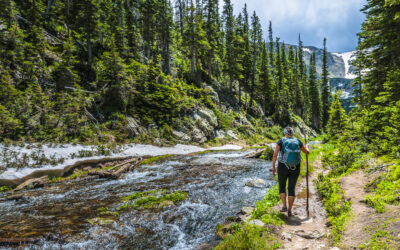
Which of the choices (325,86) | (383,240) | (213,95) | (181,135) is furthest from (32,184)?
(325,86)

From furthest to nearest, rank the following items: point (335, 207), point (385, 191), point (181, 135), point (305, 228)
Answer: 1. point (181, 135)
2. point (335, 207)
3. point (385, 191)
4. point (305, 228)

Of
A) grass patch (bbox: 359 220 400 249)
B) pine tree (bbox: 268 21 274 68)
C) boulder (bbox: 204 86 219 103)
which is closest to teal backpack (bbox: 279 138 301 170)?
grass patch (bbox: 359 220 400 249)

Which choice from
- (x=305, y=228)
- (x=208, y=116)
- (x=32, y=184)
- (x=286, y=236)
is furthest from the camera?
(x=208, y=116)

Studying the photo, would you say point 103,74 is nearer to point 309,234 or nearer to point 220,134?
point 220,134

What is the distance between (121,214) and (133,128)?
16651 millimetres

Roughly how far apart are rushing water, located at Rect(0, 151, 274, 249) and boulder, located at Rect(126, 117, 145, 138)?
10.9 metres

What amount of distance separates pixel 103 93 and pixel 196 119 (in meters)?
12.7

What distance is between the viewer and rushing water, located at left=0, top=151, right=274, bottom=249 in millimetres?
5238

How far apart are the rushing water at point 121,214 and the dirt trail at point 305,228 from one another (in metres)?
1.79

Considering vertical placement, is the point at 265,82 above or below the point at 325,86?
below

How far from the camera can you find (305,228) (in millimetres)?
5094

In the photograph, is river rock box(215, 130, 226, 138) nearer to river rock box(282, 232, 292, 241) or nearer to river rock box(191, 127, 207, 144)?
river rock box(191, 127, 207, 144)

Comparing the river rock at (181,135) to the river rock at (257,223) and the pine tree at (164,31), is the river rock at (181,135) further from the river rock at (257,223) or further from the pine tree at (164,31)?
the river rock at (257,223)

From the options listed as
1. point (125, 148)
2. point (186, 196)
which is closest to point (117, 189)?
→ point (186, 196)
